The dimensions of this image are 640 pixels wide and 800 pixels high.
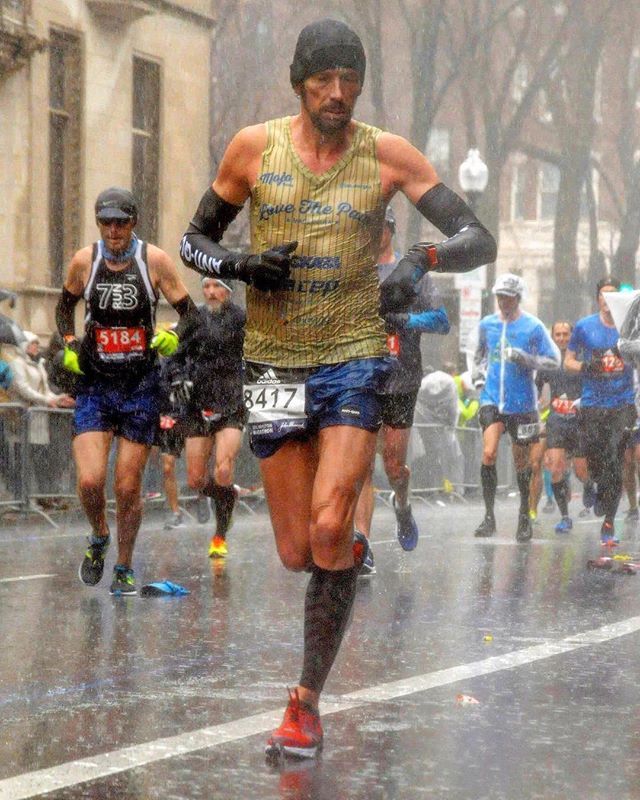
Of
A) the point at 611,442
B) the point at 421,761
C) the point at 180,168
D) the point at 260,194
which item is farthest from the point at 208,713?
the point at 180,168

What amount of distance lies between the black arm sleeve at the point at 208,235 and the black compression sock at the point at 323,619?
3.06 ft

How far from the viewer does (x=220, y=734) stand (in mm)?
5453

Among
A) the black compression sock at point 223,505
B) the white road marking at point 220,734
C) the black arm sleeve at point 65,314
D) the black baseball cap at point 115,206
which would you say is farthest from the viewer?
the black compression sock at point 223,505

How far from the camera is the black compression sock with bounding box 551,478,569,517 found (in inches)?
634

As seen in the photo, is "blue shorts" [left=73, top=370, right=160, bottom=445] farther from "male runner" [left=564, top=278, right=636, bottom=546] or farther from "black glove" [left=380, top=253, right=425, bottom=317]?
"male runner" [left=564, top=278, right=636, bottom=546]

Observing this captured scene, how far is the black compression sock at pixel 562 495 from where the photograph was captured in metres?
16.1

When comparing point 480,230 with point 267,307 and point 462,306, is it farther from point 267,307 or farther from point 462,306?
point 462,306

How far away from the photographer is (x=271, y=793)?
184 inches

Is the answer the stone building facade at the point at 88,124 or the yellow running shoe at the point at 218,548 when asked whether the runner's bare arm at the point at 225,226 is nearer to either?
the yellow running shoe at the point at 218,548

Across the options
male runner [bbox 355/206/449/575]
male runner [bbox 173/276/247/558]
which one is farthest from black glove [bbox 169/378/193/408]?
male runner [bbox 355/206/449/575]

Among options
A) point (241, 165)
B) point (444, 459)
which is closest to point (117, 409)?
point (241, 165)

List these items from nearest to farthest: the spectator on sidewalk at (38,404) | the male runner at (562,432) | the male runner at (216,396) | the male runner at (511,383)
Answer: the male runner at (216,396)
the male runner at (511,383)
the spectator on sidewalk at (38,404)
the male runner at (562,432)

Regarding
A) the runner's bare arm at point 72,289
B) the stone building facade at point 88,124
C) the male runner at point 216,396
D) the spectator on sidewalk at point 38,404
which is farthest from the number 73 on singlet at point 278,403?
the stone building facade at point 88,124

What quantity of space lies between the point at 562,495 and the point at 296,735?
37.4 ft
